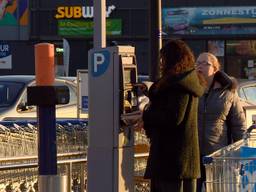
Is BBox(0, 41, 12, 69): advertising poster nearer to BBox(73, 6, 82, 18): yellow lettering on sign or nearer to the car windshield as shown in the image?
BBox(73, 6, 82, 18): yellow lettering on sign

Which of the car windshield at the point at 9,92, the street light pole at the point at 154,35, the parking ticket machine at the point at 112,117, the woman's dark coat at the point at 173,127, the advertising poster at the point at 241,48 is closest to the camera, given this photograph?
the woman's dark coat at the point at 173,127

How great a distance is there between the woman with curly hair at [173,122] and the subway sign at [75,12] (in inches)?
1125

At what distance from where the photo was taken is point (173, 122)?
595 centimetres

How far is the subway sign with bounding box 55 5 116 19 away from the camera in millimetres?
34594

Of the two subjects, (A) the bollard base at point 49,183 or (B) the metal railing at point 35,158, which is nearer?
(A) the bollard base at point 49,183

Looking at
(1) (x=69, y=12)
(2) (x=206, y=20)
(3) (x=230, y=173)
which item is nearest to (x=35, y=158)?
(3) (x=230, y=173)

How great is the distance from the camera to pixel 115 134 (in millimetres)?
6375

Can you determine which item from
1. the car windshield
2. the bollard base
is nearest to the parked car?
the car windshield

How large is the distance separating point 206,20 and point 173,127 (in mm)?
→ 28776

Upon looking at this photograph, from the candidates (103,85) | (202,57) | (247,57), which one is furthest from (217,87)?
(247,57)

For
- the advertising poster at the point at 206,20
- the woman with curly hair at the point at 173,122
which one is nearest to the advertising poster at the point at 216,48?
the advertising poster at the point at 206,20

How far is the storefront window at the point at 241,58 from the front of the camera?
33656 millimetres

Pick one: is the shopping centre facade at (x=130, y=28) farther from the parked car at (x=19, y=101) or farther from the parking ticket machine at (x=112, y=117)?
the parking ticket machine at (x=112, y=117)

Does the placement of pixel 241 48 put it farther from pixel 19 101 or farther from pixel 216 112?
pixel 216 112
